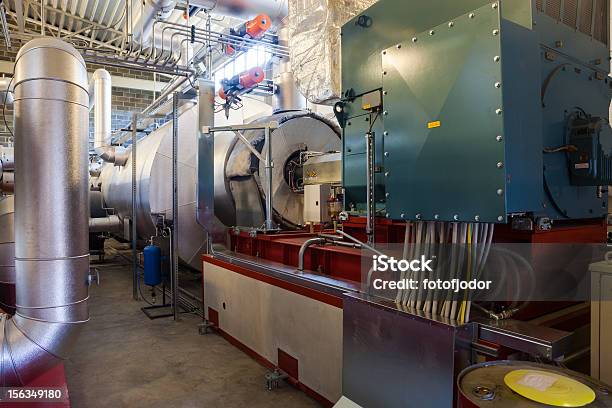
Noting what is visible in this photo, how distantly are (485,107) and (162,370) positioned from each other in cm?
272

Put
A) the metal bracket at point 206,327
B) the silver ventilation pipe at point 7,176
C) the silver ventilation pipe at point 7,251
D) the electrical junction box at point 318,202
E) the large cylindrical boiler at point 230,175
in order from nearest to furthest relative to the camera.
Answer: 1. the silver ventilation pipe at point 7,251
2. the electrical junction box at point 318,202
3. the silver ventilation pipe at point 7,176
4. the metal bracket at point 206,327
5. the large cylindrical boiler at point 230,175

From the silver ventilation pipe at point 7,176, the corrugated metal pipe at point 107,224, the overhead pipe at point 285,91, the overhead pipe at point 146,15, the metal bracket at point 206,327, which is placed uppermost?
the overhead pipe at point 146,15

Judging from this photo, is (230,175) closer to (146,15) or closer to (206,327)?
(206,327)

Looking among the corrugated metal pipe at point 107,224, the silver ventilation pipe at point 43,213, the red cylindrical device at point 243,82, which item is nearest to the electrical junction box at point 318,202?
the silver ventilation pipe at point 43,213

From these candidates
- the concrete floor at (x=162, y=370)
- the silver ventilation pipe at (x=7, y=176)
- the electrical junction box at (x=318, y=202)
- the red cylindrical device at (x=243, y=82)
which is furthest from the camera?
the red cylindrical device at (x=243, y=82)

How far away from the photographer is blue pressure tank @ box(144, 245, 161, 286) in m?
4.54

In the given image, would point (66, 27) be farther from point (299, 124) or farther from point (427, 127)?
point (427, 127)

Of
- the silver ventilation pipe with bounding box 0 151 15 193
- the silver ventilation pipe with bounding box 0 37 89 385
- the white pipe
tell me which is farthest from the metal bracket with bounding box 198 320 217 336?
the white pipe

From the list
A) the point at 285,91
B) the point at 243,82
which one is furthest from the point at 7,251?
the point at 285,91

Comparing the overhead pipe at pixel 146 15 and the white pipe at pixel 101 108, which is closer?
the overhead pipe at pixel 146 15

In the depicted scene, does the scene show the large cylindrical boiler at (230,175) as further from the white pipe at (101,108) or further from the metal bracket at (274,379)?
the white pipe at (101,108)

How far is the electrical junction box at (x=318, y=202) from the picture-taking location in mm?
2891

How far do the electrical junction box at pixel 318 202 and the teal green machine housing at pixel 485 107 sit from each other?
888mm

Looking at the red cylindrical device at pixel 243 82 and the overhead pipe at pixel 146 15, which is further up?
the overhead pipe at pixel 146 15
